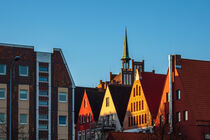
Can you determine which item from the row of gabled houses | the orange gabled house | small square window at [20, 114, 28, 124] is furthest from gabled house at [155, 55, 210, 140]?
small square window at [20, 114, 28, 124]

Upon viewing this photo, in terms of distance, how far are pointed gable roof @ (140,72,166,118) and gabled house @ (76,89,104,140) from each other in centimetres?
1710

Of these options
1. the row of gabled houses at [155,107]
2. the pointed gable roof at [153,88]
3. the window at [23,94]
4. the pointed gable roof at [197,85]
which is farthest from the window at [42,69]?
the pointed gable roof at [197,85]

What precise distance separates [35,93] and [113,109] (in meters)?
26.6

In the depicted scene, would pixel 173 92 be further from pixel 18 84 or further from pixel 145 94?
pixel 18 84

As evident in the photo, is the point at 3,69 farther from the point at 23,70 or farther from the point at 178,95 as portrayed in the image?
the point at 178,95

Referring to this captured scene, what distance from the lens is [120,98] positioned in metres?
107

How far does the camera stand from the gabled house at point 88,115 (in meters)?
112

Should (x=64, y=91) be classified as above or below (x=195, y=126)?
above

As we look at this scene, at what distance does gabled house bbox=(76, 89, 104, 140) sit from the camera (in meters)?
112

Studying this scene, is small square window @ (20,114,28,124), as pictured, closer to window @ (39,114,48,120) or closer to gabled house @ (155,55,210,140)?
window @ (39,114,48,120)

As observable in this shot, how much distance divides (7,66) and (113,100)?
30589 millimetres

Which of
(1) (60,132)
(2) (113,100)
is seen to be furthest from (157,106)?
(1) (60,132)

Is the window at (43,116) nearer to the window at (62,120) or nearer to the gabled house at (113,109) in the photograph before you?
the window at (62,120)

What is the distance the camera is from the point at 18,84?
3172 inches
